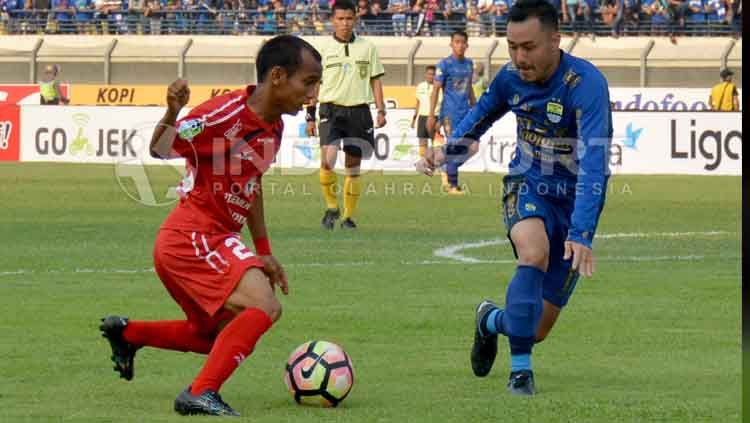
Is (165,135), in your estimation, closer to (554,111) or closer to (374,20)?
(554,111)

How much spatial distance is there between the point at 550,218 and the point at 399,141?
2113 cm

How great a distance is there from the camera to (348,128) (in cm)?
1627

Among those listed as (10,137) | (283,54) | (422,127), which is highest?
(283,54)

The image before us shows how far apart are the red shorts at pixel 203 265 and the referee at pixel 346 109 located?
948cm

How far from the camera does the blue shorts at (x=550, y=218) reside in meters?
7.13

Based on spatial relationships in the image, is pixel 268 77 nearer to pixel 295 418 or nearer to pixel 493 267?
pixel 295 418

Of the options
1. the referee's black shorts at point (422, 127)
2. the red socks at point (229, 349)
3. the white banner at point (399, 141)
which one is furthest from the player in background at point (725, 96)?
the red socks at point (229, 349)

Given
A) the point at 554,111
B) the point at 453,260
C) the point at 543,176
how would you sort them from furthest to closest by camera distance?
1. the point at 453,260
2. the point at 543,176
3. the point at 554,111

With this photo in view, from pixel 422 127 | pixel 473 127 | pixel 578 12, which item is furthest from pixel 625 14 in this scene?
pixel 473 127

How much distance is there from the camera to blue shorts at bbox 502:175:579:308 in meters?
7.13

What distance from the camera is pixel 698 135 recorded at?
26516mm

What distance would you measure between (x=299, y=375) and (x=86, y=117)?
23.7 meters

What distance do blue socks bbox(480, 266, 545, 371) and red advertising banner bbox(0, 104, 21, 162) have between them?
2401 cm

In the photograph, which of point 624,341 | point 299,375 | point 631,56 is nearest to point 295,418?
point 299,375
